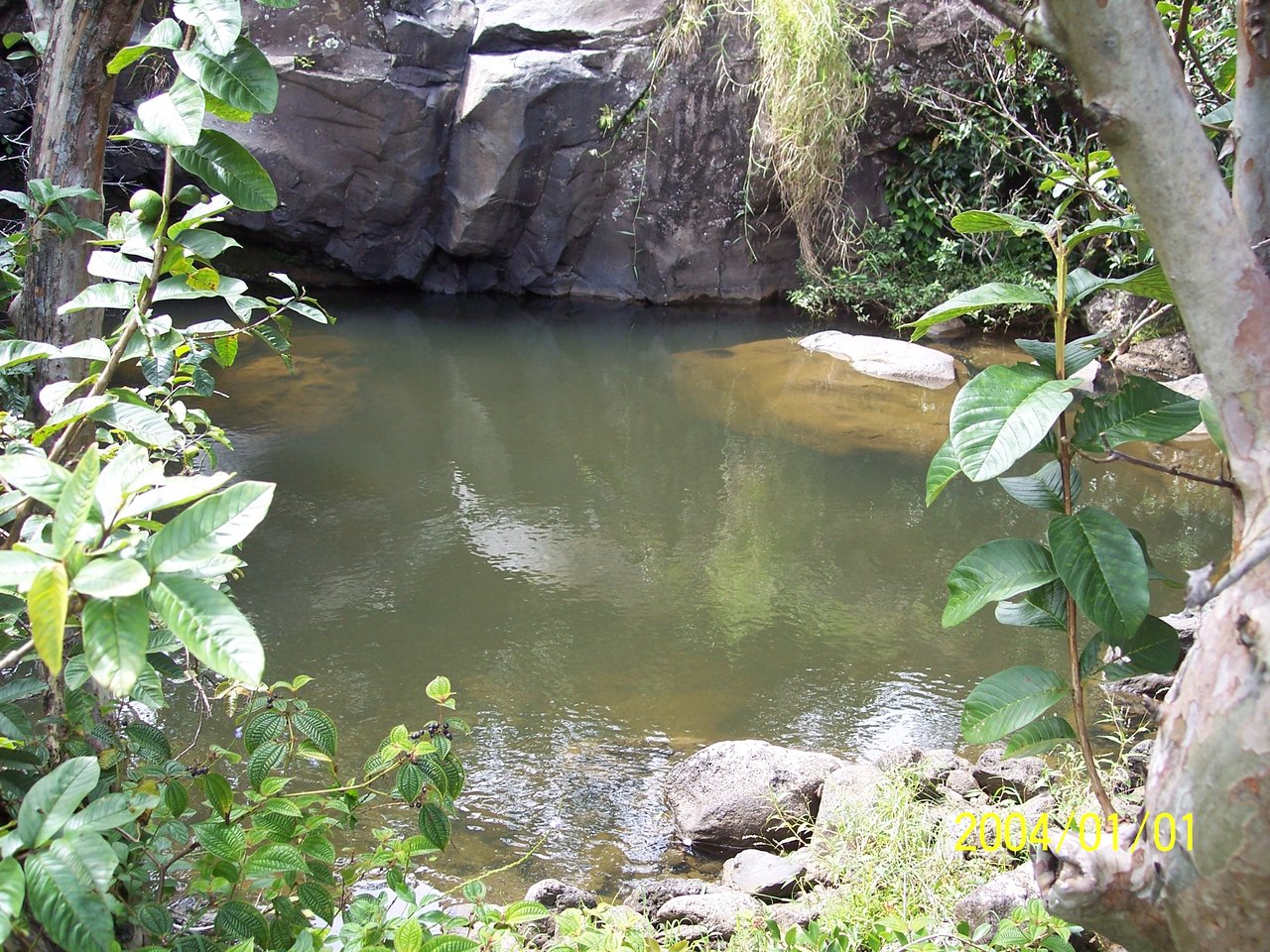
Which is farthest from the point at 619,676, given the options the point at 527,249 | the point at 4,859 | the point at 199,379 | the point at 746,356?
the point at 527,249

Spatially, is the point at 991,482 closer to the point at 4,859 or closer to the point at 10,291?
the point at 10,291

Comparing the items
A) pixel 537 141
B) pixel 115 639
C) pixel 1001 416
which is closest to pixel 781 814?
pixel 1001 416

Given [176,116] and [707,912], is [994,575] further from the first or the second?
[707,912]

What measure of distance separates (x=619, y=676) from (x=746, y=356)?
3993 millimetres

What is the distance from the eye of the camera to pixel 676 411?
237 inches

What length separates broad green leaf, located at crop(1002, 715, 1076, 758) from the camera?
1.22 metres

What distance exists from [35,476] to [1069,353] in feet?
3.43

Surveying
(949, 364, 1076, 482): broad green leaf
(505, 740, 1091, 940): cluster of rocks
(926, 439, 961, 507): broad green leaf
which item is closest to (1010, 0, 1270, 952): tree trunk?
(949, 364, 1076, 482): broad green leaf

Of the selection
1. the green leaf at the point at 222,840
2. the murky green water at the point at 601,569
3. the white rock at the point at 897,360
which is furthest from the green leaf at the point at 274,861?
the white rock at the point at 897,360

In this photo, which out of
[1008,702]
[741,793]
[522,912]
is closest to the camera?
[1008,702]

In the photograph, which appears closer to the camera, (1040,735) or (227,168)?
(227,168)

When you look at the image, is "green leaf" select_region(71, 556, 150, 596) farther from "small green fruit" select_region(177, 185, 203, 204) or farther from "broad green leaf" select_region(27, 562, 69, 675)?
"small green fruit" select_region(177, 185, 203, 204)

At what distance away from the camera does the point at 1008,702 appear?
1207 millimetres

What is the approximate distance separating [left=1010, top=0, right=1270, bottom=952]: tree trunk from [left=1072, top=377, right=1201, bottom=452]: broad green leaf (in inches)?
9.3
